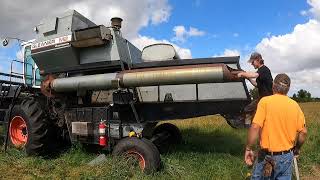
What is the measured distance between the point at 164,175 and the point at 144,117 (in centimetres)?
147

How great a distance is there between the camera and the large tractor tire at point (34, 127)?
363 inches

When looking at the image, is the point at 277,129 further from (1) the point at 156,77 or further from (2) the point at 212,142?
(2) the point at 212,142

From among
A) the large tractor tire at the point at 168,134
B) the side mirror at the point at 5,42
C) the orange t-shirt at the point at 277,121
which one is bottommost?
the large tractor tire at the point at 168,134

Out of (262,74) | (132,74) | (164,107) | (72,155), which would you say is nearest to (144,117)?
(164,107)

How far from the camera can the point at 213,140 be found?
38.7 feet

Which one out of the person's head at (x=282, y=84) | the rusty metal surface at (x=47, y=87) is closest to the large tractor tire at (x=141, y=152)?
the rusty metal surface at (x=47, y=87)

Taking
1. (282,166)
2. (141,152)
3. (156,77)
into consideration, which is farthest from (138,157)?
(282,166)

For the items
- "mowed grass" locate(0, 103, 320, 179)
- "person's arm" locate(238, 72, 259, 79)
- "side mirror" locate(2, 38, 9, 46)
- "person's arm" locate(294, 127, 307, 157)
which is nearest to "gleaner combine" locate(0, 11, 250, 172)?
"person's arm" locate(238, 72, 259, 79)

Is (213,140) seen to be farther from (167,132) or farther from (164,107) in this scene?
(164,107)

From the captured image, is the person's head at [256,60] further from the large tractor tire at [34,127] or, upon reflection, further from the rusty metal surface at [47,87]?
the large tractor tire at [34,127]

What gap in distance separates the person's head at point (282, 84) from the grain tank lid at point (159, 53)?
3844 millimetres

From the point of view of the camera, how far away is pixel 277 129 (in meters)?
4.93

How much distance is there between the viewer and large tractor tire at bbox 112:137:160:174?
7.61 m

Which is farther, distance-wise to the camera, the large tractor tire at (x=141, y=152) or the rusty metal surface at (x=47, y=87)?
the rusty metal surface at (x=47, y=87)
